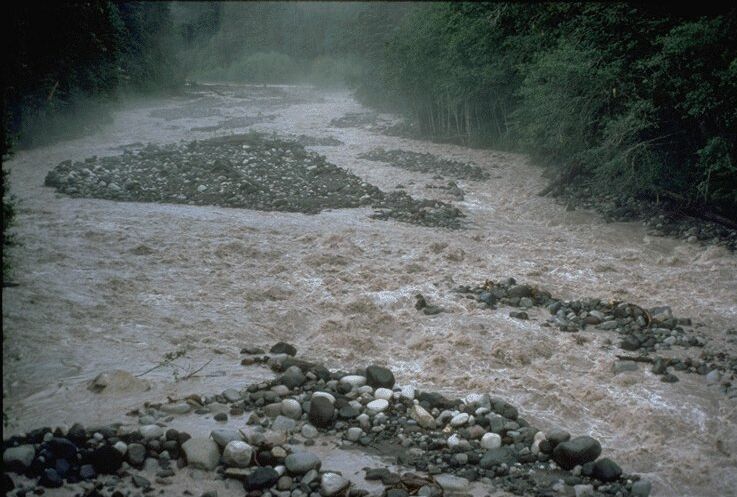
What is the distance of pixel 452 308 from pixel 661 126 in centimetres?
771

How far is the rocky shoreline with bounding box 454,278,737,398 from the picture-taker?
6758mm

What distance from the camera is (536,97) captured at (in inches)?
595

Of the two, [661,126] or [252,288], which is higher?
[661,126]

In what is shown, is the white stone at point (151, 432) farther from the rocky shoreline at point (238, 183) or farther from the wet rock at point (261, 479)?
the rocky shoreline at point (238, 183)

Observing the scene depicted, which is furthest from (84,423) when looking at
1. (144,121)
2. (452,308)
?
(144,121)

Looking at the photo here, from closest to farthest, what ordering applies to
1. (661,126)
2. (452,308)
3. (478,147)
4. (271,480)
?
1. (271,480)
2. (452,308)
3. (661,126)
4. (478,147)

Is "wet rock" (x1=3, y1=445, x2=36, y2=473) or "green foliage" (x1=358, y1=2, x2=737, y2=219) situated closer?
"wet rock" (x1=3, y1=445, x2=36, y2=473)

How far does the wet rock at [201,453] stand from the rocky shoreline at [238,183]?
877cm

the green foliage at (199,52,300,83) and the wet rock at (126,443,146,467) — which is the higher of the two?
the green foliage at (199,52,300,83)

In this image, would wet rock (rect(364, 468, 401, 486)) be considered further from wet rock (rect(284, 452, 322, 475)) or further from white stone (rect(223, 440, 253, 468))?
white stone (rect(223, 440, 253, 468))

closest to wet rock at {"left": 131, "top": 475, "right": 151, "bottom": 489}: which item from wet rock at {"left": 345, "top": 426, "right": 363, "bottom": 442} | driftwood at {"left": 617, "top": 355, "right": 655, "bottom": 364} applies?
wet rock at {"left": 345, "top": 426, "right": 363, "bottom": 442}

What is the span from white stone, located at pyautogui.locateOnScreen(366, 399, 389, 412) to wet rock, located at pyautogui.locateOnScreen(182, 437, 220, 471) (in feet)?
4.79

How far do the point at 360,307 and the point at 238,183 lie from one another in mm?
7820

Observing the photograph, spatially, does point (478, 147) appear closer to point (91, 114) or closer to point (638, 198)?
point (638, 198)
